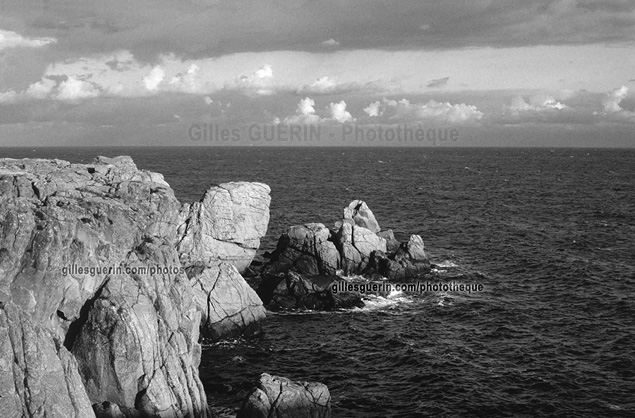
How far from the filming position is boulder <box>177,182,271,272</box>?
61.7 meters

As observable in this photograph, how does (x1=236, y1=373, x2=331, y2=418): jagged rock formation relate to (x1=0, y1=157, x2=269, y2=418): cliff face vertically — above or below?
below

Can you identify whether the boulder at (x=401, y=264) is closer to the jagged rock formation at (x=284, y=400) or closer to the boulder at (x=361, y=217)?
the boulder at (x=361, y=217)

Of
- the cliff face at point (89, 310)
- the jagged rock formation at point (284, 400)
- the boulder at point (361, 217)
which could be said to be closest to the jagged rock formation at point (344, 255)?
the boulder at point (361, 217)

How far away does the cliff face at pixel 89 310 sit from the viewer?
2655cm

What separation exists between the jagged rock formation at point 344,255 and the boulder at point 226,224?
4356 millimetres

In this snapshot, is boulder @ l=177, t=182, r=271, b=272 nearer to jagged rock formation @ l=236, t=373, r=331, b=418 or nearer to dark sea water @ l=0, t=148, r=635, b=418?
dark sea water @ l=0, t=148, r=635, b=418

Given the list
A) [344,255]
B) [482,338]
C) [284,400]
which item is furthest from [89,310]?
[344,255]

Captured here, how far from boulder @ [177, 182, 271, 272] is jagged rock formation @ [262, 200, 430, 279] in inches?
171

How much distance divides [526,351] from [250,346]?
2297cm

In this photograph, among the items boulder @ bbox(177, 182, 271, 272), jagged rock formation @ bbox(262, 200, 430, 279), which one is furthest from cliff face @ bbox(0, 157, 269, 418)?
jagged rock formation @ bbox(262, 200, 430, 279)

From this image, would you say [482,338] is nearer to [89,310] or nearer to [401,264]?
[401,264]

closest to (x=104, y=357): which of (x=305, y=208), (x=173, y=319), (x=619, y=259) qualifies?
(x=173, y=319)

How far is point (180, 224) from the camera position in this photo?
61156mm

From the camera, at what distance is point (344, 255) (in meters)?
69.5
